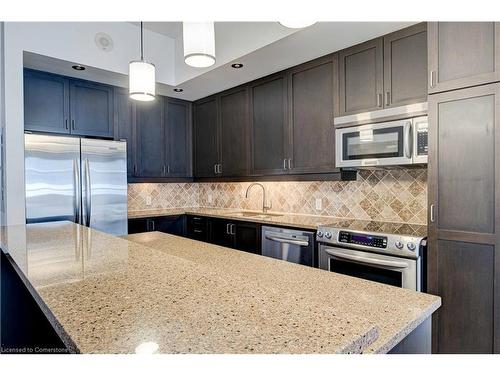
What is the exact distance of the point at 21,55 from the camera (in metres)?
2.71

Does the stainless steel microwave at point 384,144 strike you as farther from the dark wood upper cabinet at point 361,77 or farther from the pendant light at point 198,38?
the pendant light at point 198,38

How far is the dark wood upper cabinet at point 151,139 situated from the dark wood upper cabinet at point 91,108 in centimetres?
37

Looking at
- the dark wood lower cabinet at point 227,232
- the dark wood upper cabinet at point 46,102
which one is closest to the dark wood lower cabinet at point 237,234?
the dark wood lower cabinet at point 227,232

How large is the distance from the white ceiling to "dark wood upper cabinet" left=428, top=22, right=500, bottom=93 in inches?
17.0

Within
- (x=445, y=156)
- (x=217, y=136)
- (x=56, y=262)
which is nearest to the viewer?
(x=56, y=262)

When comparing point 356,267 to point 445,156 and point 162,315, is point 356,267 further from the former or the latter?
point 162,315

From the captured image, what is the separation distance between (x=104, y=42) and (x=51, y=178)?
146 cm

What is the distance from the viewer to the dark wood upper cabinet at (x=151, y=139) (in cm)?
391

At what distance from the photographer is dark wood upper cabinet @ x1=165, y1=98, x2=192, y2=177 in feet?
13.8

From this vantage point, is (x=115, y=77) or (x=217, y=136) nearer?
(x=115, y=77)

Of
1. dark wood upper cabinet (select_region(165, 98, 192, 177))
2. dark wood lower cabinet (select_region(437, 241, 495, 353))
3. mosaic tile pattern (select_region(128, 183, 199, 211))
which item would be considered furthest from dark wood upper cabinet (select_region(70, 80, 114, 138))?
dark wood lower cabinet (select_region(437, 241, 495, 353))

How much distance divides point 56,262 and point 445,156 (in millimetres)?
2111

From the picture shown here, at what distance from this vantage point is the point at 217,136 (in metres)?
4.07
